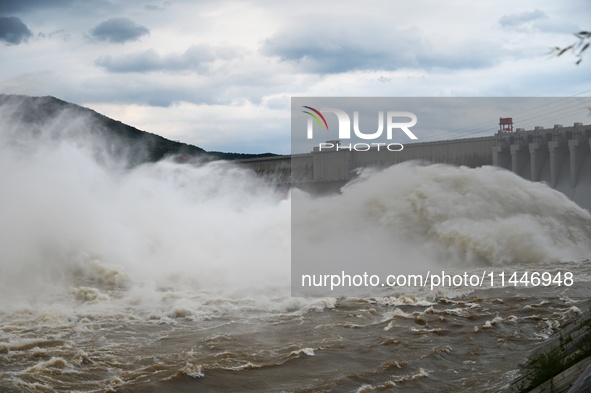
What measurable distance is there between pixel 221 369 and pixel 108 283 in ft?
29.3

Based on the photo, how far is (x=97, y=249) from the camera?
2345 centimetres

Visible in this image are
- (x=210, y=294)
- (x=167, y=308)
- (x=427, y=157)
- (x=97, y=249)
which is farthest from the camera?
(x=427, y=157)

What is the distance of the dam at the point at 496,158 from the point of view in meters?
42.7

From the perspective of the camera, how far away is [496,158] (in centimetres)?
4659

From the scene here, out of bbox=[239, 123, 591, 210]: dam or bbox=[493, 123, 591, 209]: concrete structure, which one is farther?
bbox=[239, 123, 591, 210]: dam

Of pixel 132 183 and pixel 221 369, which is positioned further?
pixel 132 183

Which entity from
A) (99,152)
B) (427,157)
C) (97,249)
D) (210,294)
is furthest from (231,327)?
(427,157)

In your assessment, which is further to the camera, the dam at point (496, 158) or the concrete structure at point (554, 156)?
the dam at point (496, 158)

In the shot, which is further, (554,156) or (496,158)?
(496,158)

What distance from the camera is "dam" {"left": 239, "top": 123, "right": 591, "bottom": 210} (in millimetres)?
42688

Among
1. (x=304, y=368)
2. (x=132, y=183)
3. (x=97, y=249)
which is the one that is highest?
(x=132, y=183)

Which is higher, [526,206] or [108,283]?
[526,206]

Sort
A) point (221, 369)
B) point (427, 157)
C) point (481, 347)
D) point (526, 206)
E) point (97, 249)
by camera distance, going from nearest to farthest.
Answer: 1. point (221, 369)
2. point (481, 347)
3. point (97, 249)
4. point (526, 206)
5. point (427, 157)

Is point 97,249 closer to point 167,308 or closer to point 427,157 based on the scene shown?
point 167,308
